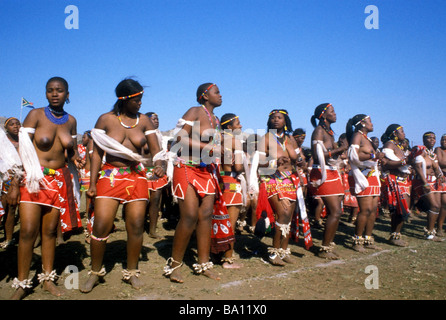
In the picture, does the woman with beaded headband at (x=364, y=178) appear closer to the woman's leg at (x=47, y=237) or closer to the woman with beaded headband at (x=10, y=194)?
the woman's leg at (x=47, y=237)

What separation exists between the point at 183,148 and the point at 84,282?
76.2 inches

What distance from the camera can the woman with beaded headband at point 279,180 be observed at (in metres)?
5.09

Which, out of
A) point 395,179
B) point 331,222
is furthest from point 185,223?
point 395,179

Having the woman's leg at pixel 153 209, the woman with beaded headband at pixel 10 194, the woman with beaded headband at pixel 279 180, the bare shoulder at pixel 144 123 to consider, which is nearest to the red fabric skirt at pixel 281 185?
the woman with beaded headband at pixel 279 180

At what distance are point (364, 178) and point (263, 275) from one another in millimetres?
2856

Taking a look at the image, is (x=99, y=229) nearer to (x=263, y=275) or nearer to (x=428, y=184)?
(x=263, y=275)

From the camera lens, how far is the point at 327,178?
5.70 metres

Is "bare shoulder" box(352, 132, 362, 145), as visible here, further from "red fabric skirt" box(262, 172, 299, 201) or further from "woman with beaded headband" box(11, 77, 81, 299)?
"woman with beaded headband" box(11, 77, 81, 299)

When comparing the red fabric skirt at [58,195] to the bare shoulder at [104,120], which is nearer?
the red fabric skirt at [58,195]

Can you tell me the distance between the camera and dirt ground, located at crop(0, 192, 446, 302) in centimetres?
383

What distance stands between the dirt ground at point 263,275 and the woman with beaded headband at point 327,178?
1.40ft
